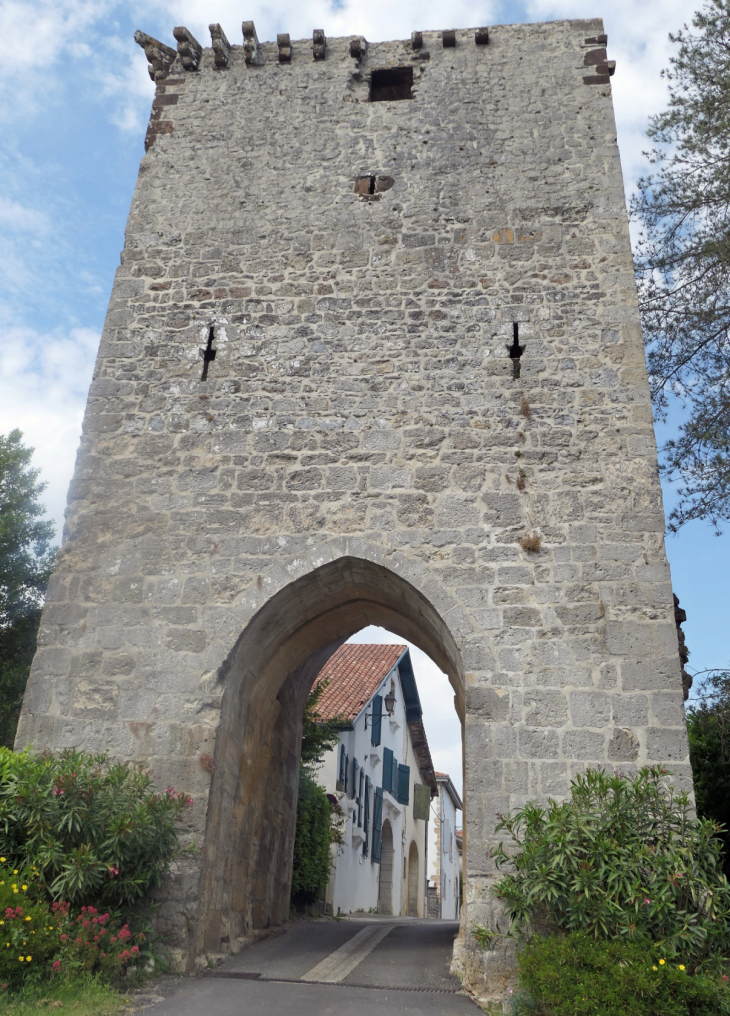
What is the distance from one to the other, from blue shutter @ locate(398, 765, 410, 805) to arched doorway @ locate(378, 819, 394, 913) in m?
0.94

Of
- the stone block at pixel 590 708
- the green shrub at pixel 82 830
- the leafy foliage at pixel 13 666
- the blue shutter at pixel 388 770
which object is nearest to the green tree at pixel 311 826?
the leafy foliage at pixel 13 666

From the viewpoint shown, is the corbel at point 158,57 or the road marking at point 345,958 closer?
the road marking at point 345,958

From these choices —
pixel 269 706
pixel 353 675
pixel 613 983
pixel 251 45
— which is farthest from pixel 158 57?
pixel 353 675

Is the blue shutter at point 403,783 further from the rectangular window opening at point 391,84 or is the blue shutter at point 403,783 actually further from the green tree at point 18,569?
the rectangular window opening at point 391,84

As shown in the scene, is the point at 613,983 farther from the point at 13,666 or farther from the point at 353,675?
the point at 353,675

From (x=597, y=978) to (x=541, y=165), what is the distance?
260 inches

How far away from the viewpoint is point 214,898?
615cm

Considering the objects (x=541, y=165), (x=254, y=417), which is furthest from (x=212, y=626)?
(x=541, y=165)

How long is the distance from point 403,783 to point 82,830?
16.6 metres

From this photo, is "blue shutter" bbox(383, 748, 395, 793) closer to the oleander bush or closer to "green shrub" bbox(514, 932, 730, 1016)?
the oleander bush

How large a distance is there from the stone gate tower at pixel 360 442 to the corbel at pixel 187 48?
0.22 ft

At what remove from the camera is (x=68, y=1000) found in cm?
446

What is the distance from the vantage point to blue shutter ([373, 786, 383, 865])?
17.8 metres

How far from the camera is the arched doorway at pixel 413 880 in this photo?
2189cm
